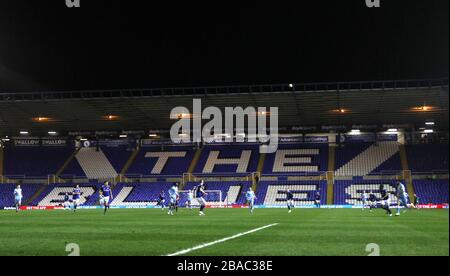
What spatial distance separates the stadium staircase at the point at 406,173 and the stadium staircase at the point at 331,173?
699cm

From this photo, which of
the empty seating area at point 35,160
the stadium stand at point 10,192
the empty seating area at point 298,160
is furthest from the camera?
the empty seating area at point 35,160

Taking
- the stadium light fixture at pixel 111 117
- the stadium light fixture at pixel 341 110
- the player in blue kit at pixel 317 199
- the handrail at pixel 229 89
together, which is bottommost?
the player in blue kit at pixel 317 199

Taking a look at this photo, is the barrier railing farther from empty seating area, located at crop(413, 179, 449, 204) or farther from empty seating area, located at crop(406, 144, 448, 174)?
empty seating area, located at crop(413, 179, 449, 204)

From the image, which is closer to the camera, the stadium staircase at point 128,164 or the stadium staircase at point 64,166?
the stadium staircase at point 128,164

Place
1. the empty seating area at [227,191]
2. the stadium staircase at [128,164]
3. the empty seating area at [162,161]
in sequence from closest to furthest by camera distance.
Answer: the empty seating area at [227,191], the stadium staircase at [128,164], the empty seating area at [162,161]

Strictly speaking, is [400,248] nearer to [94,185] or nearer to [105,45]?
[105,45]

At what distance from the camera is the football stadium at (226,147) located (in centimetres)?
4000

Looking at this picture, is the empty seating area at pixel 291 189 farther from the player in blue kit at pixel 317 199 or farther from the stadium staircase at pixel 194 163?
the stadium staircase at pixel 194 163

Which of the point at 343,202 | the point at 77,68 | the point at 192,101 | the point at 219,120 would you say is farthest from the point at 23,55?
the point at 343,202

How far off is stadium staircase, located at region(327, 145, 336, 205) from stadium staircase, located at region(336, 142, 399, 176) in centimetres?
80

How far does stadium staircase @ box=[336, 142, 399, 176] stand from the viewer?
51.4 meters

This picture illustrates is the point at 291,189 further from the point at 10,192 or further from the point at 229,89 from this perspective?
the point at 10,192

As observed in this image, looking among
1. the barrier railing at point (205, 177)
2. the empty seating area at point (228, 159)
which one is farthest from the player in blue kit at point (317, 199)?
the empty seating area at point (228, 159)
